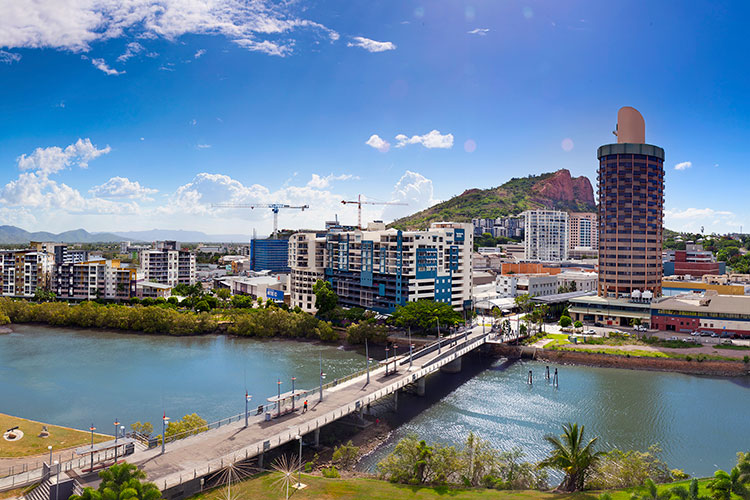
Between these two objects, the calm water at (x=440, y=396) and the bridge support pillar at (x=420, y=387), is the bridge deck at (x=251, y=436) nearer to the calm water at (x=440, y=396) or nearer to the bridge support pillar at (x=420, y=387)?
the bridge support pillar at (x=420, y=387)

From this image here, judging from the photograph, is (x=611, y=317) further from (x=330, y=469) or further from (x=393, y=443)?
(x=330, y=469)

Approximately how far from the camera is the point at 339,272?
Answer: 2771 inches

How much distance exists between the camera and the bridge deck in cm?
2148

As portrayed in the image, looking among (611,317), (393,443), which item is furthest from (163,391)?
(611,317)

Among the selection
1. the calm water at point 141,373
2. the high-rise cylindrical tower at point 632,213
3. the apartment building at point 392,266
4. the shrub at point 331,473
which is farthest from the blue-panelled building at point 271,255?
the shrub at point 331,473

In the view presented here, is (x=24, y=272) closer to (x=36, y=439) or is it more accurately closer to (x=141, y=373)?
(x=141, y=373)

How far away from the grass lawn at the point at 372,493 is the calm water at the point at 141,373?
12795 mm

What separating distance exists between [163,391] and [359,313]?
27.3 meters

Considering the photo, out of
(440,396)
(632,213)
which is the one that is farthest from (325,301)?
(632,213)

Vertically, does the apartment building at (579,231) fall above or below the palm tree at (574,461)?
above

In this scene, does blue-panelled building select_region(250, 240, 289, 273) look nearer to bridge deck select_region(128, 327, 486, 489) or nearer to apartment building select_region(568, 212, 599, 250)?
apartment building select_region(568, 212, 599, 250)

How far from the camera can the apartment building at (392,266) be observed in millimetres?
60500

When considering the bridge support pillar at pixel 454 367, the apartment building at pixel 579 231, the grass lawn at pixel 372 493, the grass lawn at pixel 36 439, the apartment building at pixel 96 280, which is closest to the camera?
the grass lawn at pixel 372 493

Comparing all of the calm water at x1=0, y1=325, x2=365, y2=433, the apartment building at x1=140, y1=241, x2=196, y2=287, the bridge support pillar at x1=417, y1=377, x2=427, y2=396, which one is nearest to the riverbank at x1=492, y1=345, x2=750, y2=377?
the bridge support pillar at x1=417, y1=377, x2=427, y2=396
